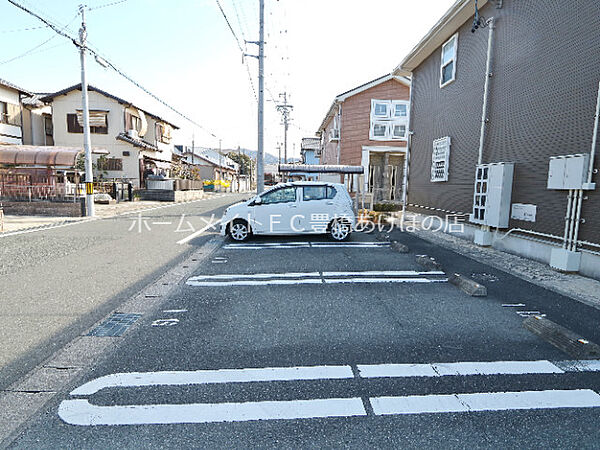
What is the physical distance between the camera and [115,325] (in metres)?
3.74

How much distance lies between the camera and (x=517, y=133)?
7.42 meters

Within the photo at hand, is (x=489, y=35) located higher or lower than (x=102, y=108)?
lower

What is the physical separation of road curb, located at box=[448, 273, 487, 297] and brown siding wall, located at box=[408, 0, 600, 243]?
2384 mm

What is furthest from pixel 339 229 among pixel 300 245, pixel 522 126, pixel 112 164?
pixel 112 164

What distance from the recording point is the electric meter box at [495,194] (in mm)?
7375

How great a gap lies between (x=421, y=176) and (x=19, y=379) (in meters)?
12.4

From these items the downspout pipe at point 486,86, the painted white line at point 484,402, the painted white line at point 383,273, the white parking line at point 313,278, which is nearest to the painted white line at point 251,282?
the white parking line at point 313,278

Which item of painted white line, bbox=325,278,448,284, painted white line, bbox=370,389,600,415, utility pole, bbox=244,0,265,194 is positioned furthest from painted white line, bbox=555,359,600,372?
utility pole, bbox=244,0,265,194

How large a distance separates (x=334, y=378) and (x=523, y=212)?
6524mm

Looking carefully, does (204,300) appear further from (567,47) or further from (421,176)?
(421,176)

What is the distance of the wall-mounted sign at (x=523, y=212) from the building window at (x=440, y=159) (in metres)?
3.21

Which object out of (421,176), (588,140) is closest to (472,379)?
(588,140)

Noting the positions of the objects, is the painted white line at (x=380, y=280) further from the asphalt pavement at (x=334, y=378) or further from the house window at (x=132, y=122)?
the house window at (x=132, y=122)

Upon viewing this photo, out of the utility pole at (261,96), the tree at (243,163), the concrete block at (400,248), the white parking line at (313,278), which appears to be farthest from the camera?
the tree at (243,163)
